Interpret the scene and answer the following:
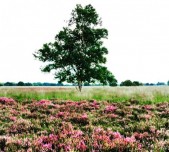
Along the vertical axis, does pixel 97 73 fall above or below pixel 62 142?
above

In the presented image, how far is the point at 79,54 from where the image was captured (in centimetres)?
3838

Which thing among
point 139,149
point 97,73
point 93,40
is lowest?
point 139,149

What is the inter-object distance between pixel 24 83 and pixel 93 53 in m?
84.1

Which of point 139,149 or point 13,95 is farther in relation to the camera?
point 13,95

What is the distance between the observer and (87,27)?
39906mm

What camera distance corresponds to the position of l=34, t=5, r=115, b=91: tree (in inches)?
1519

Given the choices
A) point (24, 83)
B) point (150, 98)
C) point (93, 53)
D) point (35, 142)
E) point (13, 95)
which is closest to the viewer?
point (35, 142)

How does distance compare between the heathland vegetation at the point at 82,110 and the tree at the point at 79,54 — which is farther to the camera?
the tree at the point at 79,54

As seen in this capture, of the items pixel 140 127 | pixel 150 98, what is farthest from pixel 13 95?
pixel 140 127

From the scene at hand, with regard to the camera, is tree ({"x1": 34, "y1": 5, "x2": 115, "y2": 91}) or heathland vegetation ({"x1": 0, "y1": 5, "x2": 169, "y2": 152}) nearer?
heathland vegetation ({"x1": 0, "y1": 5, "x2": 169, "y2": 152})

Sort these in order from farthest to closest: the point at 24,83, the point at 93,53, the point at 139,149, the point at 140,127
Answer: the point at 24,83
the point at 93,53
the point at 140,127
the point at 139,149

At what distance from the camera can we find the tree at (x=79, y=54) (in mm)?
38594

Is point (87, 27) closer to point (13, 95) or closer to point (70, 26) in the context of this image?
point (70, 26)

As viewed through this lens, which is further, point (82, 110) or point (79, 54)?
point (79, 54)
